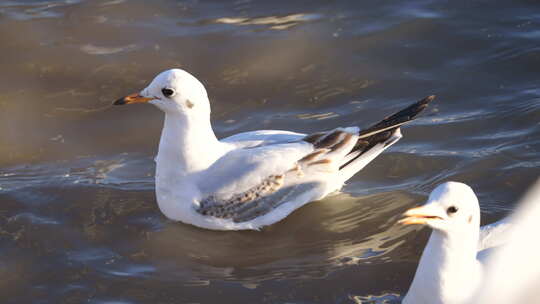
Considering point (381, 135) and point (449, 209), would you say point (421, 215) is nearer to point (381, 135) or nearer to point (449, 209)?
point (449, 209)

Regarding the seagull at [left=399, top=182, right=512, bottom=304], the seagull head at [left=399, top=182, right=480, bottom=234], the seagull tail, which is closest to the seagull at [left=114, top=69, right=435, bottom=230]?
the seagull tail

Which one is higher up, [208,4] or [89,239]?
[208,4]

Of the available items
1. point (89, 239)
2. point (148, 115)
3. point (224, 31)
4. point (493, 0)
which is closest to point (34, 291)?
point (89, 239)

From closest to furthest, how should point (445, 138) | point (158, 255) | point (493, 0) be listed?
1. point (158, 255)
2. point (445, 138)
3. point (493, 0)

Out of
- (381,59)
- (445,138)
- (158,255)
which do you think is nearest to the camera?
(158,255)

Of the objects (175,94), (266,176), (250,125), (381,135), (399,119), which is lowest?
(250,125)

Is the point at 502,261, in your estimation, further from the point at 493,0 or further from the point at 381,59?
the point at 493,0

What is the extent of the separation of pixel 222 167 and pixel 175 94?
62cm

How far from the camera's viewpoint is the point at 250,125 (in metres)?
8.04

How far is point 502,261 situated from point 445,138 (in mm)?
2540

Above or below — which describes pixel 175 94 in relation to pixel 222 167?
above

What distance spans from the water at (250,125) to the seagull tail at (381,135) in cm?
34

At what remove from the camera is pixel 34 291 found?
590 centimetres

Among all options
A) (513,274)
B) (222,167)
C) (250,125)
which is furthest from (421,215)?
(250,125)
